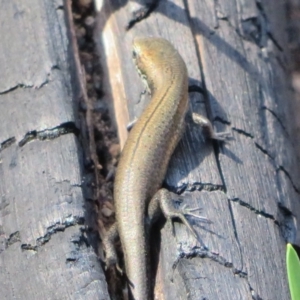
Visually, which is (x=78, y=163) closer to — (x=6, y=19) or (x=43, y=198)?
(x=43, y=198)

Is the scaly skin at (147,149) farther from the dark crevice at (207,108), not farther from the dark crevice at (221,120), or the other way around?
the dark crevice at (221,120)

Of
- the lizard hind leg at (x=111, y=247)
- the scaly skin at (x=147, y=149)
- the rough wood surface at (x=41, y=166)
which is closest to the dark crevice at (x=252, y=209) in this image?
the scaly skin at (x=147, y=149)

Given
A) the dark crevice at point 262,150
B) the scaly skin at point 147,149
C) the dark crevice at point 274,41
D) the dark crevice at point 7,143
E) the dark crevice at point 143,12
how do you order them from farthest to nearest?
the dark crevice at point 274,41 < the dark crevice at point 143,12 < the dark crevice at point 262,150 < the dark crevice at point 7,143 < the scaly skin at point 147,149

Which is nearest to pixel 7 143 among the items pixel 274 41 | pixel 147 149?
pixel 147 149

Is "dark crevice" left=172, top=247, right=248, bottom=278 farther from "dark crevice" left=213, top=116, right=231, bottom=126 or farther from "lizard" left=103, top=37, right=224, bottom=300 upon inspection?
"dark crevice" left=213, top=116, right=231, bottom=126

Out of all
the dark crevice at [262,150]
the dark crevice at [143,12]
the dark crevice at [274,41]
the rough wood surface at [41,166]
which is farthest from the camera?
the dark crevice at [274,41]

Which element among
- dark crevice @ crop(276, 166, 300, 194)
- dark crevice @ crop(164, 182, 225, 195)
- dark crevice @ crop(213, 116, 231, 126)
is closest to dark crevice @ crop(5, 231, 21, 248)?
dark crevice @ crop(164, 182, 225, 195)

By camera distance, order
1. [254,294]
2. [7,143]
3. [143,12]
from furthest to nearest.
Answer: [143,12] → [7,143] → [254,294]

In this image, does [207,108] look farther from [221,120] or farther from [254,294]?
[254,294]
